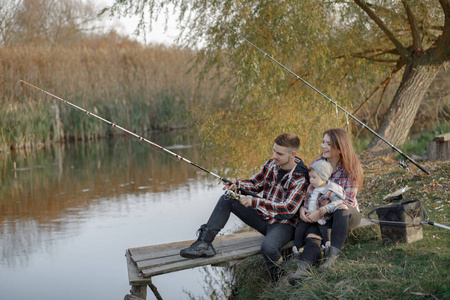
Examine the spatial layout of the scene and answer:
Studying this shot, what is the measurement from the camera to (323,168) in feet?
12.8

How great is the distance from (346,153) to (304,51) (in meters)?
4.21

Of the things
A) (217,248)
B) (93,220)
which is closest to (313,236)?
(217,248)

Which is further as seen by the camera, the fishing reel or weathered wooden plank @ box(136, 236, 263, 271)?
the fishing reel

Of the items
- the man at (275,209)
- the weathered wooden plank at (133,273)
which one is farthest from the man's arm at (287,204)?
the weathered wooden plank at (133,273)

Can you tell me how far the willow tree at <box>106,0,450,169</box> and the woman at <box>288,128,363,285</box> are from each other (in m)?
3.34

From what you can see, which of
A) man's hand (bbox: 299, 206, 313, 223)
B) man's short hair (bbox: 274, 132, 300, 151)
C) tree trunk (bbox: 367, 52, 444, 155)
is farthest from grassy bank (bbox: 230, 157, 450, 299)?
tree trunk (bbox: 367, 52, 444, 155)

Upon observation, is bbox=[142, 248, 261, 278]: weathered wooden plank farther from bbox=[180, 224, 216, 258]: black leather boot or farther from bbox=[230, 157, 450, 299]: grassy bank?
bbox=[230, 157, 450, 299]: grassy bank

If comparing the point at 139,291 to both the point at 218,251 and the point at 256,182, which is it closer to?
the point at 218,251

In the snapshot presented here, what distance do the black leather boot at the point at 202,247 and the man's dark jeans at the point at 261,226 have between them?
37 mm

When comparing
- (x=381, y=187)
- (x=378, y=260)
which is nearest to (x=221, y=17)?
(x=381, y=187)

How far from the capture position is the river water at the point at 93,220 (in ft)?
17.0

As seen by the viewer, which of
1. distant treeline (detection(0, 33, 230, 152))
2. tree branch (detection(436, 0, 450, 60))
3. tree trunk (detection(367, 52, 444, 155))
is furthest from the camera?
distant treeline (detection(0, 33, 230, 152))

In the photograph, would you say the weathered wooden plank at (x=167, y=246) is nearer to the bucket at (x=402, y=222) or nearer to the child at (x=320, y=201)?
the child at (x=320, y=201)

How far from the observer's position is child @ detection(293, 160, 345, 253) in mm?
3773
